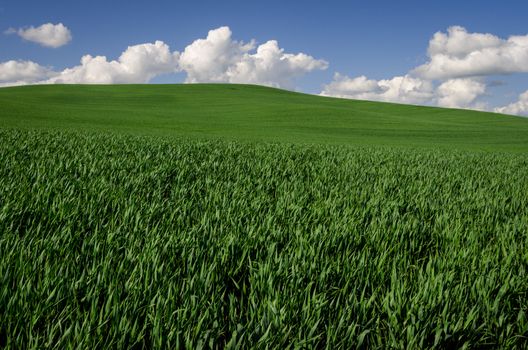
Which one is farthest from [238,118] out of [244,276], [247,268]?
[244,276]

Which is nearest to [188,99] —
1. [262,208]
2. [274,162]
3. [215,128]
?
[215,128]

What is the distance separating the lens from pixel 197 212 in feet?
15.7

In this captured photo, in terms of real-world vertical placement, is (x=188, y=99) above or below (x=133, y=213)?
above

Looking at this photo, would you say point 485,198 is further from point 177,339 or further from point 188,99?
point 188,99

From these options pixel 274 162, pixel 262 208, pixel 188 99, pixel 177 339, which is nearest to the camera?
pixel 177 339

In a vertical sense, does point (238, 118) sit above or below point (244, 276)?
above

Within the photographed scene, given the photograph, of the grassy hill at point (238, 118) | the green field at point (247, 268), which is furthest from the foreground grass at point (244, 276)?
the grassy hill at point (238, 118)

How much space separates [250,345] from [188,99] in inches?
2836

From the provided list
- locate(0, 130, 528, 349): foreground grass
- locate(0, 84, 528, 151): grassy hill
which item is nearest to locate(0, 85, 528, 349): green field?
locate(0, 130, 528, 349): foreground grass

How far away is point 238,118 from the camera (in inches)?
1988

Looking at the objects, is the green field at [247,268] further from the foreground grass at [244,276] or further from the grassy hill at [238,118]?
the grassy hill at [238,118]

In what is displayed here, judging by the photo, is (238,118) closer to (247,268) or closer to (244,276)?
(247,268)

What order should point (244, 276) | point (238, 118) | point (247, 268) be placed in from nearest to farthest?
point (244, 276) → point (247, 268) → point (238, 118)

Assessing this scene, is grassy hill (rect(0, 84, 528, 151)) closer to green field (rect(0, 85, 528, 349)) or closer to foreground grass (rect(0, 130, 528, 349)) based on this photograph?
green field (rect(0, 85, 528, 349))
